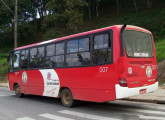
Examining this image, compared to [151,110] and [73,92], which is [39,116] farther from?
[151,110]

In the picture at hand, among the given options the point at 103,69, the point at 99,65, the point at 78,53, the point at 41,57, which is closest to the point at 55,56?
the point at 41,57

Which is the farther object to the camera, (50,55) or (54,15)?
(54,15)

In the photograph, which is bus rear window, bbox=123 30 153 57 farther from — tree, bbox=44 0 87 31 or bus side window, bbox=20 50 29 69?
tree, bbox=44 0 87 31

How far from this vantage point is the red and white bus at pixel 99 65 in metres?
7.17

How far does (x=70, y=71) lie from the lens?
895cm

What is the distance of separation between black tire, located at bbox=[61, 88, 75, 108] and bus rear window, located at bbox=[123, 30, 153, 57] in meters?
3.23

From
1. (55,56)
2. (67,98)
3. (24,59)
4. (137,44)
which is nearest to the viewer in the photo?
(137,44)

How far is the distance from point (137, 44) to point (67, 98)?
3.87 meters

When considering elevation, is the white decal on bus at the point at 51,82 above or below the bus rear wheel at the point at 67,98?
above

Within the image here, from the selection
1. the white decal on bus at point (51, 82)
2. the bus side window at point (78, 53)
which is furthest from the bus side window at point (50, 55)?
the bus side window at point (78, 53)

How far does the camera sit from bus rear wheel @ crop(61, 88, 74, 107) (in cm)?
903

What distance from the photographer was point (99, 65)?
768cm

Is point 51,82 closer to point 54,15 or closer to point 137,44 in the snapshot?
point 137,44

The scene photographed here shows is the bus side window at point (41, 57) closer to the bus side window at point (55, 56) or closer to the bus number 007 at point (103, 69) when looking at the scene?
the bus side window at point (55, 56)
